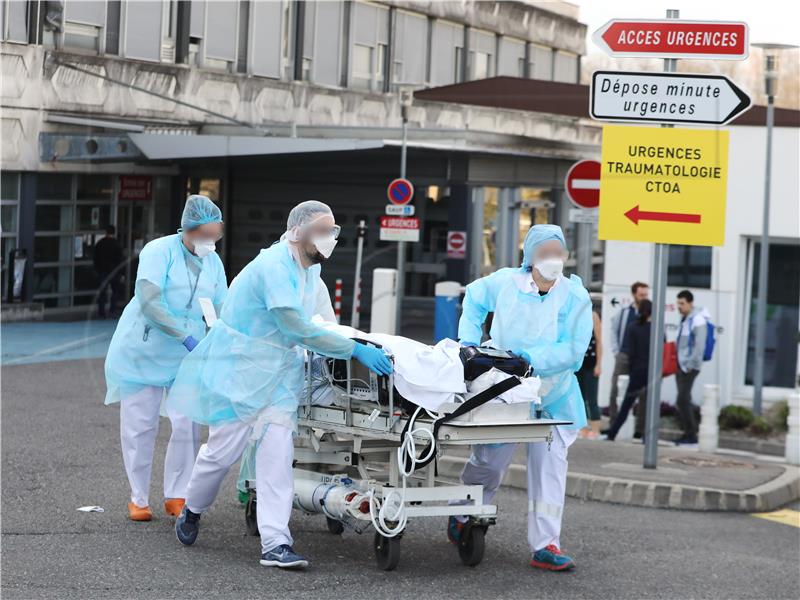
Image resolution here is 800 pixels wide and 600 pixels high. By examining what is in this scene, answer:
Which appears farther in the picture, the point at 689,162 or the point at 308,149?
the point at 308,149

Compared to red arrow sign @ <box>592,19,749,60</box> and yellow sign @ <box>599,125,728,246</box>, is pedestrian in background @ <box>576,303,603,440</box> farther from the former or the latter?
red arrow sign @ <box>592,19,749,60</box>

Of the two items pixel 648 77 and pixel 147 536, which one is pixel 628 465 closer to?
pixel 648 77

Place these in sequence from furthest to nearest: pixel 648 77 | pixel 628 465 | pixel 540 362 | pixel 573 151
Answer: pixel 573 151 → pixel 628 465 → pixel 648 77 → pixel 540 362

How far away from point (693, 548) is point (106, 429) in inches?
232

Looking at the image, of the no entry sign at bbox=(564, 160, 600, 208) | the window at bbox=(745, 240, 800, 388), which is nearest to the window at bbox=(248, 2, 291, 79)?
the window at bbox=(745, 240, 800, 388)

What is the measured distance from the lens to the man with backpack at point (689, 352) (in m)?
15.6

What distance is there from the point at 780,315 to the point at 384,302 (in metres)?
7.26

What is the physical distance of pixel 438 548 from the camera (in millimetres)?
8305

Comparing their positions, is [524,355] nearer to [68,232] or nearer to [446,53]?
[68,232]

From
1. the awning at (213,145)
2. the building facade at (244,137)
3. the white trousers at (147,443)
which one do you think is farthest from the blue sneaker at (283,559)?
the awning at (213,145)

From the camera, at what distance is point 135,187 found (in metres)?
29.7

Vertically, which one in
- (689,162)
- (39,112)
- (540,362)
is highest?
(39,112)

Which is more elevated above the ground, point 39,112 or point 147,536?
point 39,112

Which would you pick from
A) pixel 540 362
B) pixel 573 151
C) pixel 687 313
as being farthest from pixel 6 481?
pixel 573 151
